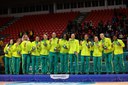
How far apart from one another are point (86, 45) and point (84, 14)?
528 inches

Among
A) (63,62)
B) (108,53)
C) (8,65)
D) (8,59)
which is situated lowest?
(8,65)

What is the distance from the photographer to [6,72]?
11898 mm

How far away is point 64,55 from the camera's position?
11211 mm

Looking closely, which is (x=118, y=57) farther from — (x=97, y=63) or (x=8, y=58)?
(x=8, y=58)

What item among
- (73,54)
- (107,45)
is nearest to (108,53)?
(107,45)

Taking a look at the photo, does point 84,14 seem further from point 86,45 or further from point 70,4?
point 86,45

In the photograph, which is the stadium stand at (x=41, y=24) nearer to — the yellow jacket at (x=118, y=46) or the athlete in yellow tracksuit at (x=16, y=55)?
the athlete in yellow tracksuit at (x=16, y=55)

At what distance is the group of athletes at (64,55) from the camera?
426 inches

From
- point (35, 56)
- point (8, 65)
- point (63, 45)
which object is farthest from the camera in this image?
point (8, 65)

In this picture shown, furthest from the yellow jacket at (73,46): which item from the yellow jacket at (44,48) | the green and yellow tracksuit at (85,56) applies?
the yellow jacket at (44,48)

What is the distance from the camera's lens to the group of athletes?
10828 millimetres

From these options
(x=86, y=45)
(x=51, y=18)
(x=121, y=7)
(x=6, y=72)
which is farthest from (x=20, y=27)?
(x=86, y=45)

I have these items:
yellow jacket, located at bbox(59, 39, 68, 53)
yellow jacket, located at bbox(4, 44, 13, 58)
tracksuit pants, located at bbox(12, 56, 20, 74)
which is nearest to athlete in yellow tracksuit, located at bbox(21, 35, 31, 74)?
tracksuit pants, located at bbox(12, 56, 20, 74)

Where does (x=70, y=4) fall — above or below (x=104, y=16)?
above
